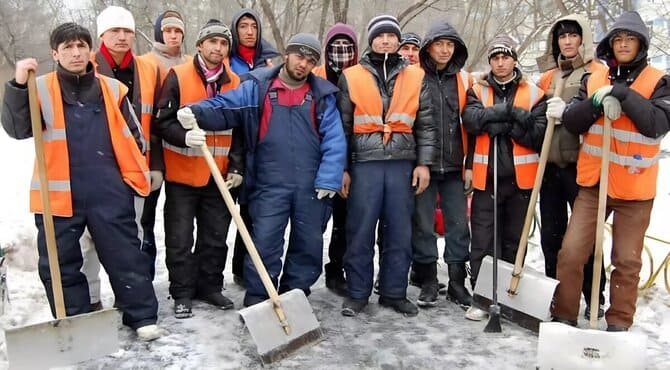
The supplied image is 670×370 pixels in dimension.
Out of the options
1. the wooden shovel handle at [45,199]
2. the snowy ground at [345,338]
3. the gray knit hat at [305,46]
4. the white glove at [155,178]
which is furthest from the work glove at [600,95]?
the wooden shovel handle at [45,199]

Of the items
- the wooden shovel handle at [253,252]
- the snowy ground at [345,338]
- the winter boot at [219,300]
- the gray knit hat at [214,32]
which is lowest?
the snowy ground at [345,338]

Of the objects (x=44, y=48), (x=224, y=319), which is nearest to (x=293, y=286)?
(x=224, y=319)

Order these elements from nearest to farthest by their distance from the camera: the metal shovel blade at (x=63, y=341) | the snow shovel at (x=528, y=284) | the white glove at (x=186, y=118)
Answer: the metal shovel blade at (x=63, y=341) → the white glove at (x=186, y=118) → the snow shovel at (x=528, y=284)

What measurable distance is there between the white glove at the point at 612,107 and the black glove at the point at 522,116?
0.69 m

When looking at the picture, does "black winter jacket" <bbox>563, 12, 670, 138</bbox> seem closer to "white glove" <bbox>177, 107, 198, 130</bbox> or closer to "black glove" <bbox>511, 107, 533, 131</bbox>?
"black glove" <bbox>511, 107, 533, 131</bbox>

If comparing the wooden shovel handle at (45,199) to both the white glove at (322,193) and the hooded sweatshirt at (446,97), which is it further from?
the hooded sweatshirt at (446,97)

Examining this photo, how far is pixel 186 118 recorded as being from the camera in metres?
3.86

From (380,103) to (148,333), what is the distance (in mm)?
2191

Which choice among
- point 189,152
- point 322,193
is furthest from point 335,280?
point 189,152

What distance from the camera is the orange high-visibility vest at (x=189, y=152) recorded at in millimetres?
4219

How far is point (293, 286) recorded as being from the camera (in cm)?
444

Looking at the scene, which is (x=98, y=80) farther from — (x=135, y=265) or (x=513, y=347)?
(x=513, y=347)

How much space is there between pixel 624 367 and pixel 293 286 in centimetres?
219

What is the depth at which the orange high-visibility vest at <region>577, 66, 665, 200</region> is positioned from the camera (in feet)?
12.4
